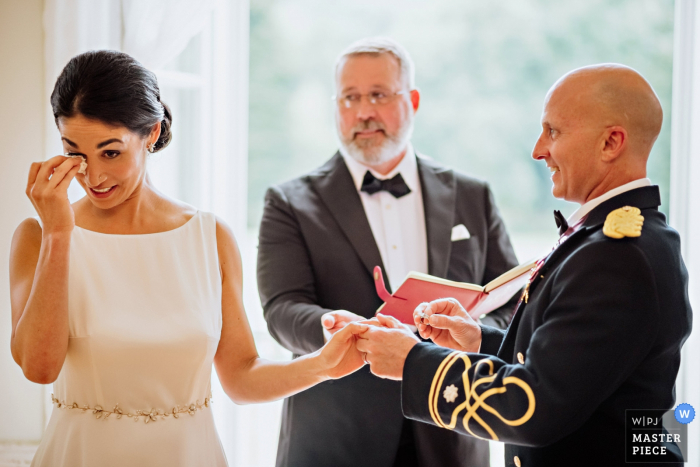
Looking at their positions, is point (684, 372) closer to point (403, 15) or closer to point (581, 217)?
point (581, 217)

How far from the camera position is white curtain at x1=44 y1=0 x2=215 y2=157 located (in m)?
2.76

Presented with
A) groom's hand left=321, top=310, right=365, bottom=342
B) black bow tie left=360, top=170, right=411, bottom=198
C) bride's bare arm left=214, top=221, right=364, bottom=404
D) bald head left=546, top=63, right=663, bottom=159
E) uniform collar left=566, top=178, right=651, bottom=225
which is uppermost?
black bow tie left=360, top=170, right=411, bottom=198

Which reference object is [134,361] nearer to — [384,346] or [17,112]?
[384,346]

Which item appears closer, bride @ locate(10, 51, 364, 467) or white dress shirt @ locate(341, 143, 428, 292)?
bride @ locate(10, 51, 364, 467)

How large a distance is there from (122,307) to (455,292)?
100 cm

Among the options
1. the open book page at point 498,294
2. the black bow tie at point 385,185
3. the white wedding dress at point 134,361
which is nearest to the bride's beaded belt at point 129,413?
the white wedding dress at point 134,361

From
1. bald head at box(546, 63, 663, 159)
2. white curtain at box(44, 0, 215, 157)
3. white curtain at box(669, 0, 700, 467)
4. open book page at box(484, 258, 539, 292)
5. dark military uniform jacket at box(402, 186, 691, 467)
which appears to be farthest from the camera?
white curtain at box(669, 0, 700, 467)

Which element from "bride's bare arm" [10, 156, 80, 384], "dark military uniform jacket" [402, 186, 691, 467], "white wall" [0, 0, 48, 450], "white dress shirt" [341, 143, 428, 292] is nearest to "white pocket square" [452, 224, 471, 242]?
"white dress shirt" [341, 143, 428, 292]

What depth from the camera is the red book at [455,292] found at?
74.2 inches

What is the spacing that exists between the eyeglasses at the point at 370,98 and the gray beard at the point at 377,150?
0.14m

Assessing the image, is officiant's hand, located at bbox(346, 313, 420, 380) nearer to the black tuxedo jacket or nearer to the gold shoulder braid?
the black tuxedo jacket

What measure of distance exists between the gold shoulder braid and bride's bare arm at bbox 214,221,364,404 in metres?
0.78

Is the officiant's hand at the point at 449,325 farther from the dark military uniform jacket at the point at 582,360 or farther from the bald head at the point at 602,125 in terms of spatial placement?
the bald head at the point at 602,125

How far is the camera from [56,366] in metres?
1.59
